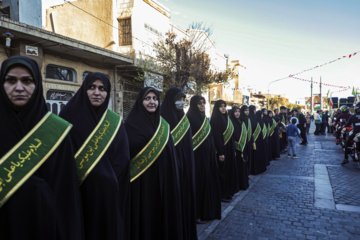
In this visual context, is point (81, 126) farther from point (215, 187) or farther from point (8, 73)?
point (215, 187)

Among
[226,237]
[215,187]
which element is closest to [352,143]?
[215,187]

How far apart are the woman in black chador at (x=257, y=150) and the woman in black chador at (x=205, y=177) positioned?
3.42 meters

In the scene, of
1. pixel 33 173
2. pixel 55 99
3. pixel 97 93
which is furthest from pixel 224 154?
pixel 55 99

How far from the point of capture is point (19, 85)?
66.9 inches

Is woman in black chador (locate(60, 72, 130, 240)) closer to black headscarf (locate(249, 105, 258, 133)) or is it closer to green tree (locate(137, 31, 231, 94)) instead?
black headscarf (locate(249, 105, 258, 133))

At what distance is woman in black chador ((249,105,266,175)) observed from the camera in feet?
25.2

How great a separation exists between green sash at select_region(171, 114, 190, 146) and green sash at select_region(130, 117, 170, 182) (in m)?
0.70

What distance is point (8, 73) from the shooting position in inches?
67.7

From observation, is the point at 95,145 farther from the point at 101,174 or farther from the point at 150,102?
the point at 150,102

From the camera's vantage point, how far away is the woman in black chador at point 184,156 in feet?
11.0

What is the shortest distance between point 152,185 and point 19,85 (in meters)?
1.68

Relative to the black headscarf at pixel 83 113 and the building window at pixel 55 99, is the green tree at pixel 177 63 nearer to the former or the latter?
the building window at pixel 55 99

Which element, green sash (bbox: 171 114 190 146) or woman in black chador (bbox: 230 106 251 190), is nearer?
green sash (bbox: 171 114 190 146)

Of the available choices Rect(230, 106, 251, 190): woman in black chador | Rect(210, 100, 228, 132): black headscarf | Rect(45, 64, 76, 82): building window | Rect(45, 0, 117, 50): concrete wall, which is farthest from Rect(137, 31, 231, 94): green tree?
Rect(210, 100, 228, 132): black headscarf
